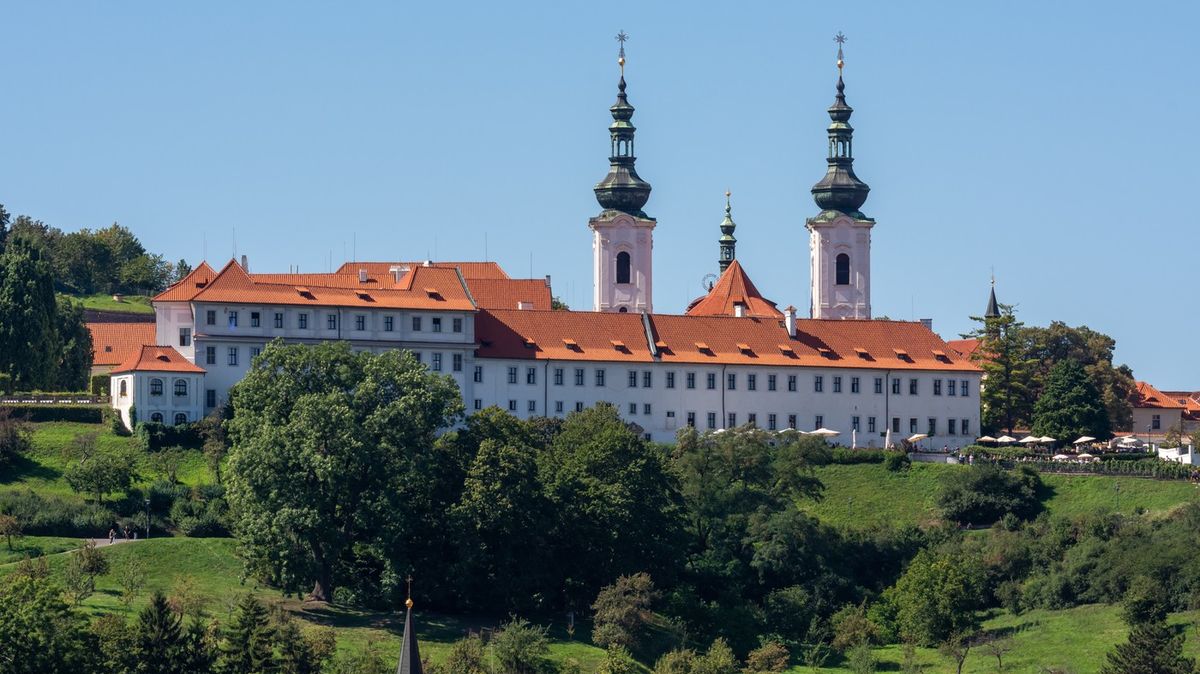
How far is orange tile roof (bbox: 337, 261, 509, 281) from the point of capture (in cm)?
13500

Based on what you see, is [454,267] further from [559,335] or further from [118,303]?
[118,303]

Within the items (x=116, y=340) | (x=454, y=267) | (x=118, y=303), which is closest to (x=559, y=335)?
(x=454, y=267)

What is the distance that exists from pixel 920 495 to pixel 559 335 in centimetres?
1889

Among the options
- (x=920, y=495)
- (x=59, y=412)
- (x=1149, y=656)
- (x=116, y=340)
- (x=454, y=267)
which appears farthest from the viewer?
(x=116, y=340)

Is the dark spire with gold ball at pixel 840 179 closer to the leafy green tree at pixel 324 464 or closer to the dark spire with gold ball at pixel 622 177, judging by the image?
the dark spire with gold ball at pixel 622 177

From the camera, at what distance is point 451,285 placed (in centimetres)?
12588

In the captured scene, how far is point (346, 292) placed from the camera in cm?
12362

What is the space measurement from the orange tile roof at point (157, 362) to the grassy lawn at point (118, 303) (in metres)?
52.9

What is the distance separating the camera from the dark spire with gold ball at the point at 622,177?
144750mm

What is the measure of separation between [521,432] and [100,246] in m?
82.1

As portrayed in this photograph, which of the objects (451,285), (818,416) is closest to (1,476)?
(451,285)

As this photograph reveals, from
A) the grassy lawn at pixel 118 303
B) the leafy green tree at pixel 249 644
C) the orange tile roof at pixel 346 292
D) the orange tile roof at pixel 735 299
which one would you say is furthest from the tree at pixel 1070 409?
the grassy lawn at pixel 118 303

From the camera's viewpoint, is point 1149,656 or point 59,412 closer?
point 1149,656

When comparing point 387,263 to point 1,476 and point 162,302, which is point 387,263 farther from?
point 1,476
